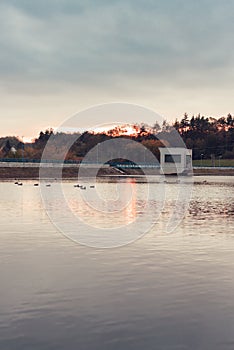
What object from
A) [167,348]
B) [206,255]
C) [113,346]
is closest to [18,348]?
[113,346]

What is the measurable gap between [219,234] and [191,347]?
18542 millimetres

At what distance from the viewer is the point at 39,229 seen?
31.0 metres

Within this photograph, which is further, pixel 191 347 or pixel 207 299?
pixel 207 299

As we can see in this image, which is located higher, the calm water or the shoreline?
the shoreline

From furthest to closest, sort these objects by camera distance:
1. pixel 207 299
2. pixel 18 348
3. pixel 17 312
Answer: pixel 207 299 → pixel 17 312 → pixel 18 348

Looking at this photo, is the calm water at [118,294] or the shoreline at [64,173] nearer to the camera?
the calm water at [118,294]

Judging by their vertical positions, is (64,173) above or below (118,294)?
above

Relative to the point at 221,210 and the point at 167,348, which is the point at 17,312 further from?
the point at 221,210

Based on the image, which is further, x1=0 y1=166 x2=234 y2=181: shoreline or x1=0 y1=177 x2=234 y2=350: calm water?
x1=0 y1=166 x2=234 y2=181: shoreline

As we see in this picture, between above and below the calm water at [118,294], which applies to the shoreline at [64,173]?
above

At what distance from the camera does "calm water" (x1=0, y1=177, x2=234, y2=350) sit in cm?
1209

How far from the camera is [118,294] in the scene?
15906mm

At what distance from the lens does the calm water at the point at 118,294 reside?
476 inches

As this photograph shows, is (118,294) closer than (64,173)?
Yes
